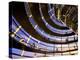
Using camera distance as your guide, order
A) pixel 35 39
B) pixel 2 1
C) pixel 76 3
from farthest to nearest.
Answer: pixel 76 3 → pixel 35 39 → pixel 2 1

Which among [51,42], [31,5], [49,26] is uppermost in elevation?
[31,5]

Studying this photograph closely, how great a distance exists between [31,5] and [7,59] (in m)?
0.64

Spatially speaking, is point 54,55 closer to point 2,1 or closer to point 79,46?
point 79,46

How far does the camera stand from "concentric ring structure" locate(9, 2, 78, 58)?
1.88 metres

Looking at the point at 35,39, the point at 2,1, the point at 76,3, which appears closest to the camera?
the point at 2,1

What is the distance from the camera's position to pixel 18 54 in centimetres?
190

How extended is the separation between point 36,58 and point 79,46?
0.59 m

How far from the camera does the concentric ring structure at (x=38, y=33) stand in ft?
6.17

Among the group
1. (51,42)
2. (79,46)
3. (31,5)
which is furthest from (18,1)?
(79,46)

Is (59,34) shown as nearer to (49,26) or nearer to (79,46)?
(49,26)

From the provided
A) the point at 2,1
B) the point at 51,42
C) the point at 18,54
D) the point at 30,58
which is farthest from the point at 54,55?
the point at 2,1

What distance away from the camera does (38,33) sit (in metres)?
1.99

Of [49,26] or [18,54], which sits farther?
[49,26]

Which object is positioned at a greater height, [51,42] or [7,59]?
[51,42]
